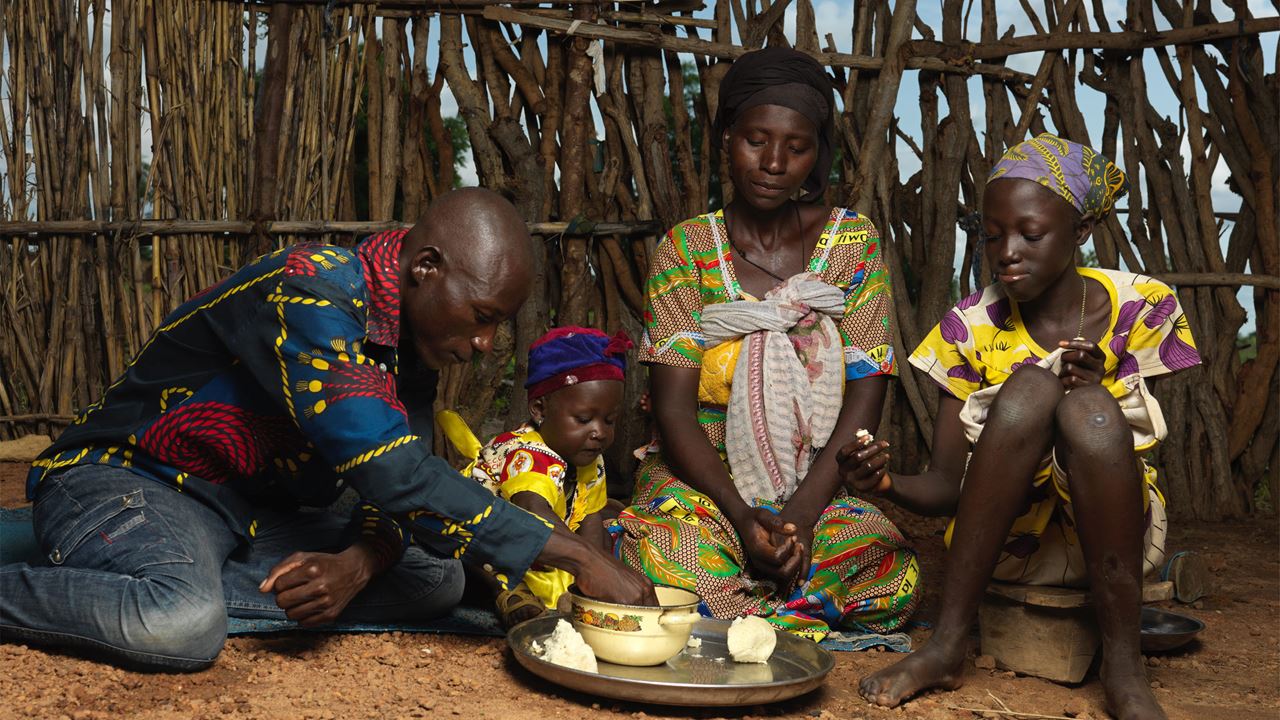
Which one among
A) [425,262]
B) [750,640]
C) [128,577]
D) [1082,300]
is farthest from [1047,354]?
[128,577]

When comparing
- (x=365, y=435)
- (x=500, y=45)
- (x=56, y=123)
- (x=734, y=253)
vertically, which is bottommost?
(x=365, y=435)

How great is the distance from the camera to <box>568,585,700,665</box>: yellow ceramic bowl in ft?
7.41

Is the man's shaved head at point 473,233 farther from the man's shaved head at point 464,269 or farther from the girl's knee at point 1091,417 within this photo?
the girl's knee at point 1091,417

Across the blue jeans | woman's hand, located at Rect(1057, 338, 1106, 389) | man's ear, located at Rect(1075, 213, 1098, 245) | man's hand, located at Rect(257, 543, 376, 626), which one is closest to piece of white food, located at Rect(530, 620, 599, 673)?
man's hand, located at Rect(257, 543, 376, 626)

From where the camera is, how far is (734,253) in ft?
11.6

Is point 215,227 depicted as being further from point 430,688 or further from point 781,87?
point 430,688

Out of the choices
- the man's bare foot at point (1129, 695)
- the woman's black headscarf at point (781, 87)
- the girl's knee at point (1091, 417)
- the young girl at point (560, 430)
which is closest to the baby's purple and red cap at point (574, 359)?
the young girl at point (560, 430)

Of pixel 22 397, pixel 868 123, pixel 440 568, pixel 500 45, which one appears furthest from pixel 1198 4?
pixel 22 397

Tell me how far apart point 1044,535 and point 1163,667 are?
530 millimetres

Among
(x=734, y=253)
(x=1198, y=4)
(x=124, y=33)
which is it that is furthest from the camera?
(x=1198, y=4)

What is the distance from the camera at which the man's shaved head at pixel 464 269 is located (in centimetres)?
237

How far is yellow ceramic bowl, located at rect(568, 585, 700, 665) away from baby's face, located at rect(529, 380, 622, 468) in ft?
3.46

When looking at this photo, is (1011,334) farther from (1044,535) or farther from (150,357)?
(150,357)

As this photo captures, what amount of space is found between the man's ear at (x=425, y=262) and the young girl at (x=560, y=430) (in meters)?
0.97
